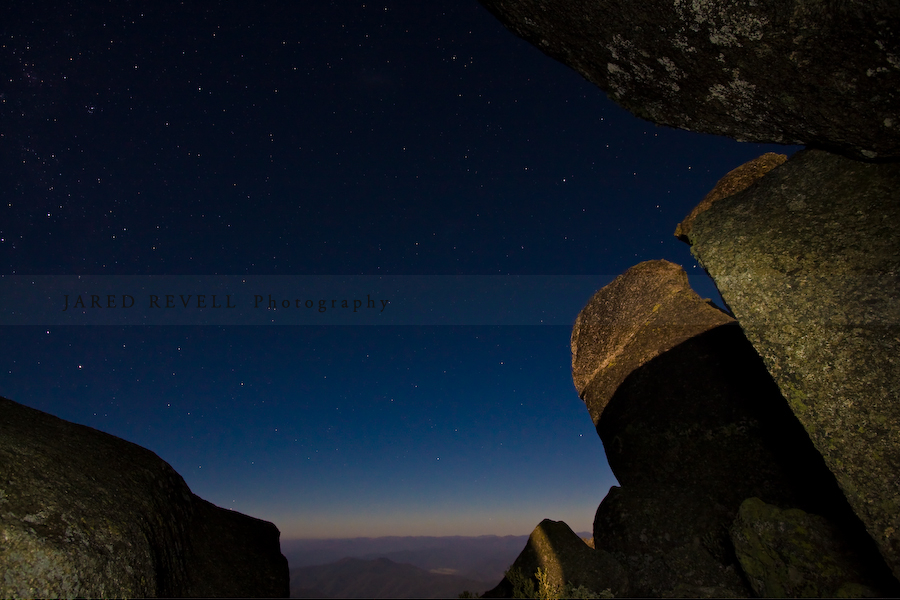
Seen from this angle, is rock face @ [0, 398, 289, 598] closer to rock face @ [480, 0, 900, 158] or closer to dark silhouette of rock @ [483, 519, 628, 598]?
dark silhouette of rock @ [483, 519, 628, 598]

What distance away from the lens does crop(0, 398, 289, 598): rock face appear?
5.16 meters

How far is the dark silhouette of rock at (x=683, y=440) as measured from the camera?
9.61 m

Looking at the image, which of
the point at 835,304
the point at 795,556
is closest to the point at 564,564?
the point at 795,556

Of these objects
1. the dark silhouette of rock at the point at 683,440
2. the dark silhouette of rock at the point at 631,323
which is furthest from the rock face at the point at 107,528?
the dark silhouette of rock at the point at 631,323

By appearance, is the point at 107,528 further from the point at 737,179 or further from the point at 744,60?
the point at 737,179

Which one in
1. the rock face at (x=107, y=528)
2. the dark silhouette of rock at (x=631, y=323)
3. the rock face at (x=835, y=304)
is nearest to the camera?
the rock face at (x=107, y=528)

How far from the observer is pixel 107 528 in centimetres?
605

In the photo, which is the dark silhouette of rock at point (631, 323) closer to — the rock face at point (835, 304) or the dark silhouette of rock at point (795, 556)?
the dark silhouette of rock at point (795, 556)

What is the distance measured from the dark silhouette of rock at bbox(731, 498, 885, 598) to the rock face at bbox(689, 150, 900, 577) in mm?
2084

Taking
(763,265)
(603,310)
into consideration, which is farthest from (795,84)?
(603,310)

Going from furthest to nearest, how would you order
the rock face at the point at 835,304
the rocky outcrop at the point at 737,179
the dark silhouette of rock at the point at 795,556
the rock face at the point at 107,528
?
1. the rocky outcrop at the point at 737,179
2. the dark silhouette of rock at the point at 795,556
3. the rock face at the point at 835,304
4. the rock face at the point at 107,528

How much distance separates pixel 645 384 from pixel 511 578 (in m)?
8.17

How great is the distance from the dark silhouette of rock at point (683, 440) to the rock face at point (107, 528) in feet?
27.2

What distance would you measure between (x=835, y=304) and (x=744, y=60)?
3.21 m
